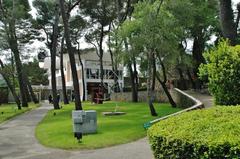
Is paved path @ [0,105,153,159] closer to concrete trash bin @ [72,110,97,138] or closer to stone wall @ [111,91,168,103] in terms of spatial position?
concrete trash bin @ [72,110,97,138]

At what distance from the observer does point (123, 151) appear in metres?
12.9

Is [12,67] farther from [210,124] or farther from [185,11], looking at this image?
[210,124]

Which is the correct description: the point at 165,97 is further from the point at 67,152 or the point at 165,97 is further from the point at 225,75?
the point at 225,75

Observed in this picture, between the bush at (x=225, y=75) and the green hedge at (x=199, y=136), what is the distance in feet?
12.8

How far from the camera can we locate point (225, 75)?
39.4ft

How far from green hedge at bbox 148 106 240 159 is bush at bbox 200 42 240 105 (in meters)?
3.89

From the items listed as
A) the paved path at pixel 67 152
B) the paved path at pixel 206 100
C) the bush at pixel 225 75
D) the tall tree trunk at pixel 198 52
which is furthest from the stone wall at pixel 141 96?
the bush at pixel 225 75

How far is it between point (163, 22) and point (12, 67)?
115ft

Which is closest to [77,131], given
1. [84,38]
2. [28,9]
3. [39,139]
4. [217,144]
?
[39,139]

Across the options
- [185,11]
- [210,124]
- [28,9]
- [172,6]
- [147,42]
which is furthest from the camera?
[28,9]

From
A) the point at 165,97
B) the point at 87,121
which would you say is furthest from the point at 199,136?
the point at 165,97

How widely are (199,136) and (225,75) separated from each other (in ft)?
21.0

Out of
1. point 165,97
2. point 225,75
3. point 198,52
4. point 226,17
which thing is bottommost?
point 165,97

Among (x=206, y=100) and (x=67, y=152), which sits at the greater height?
(x=206, y=100)
